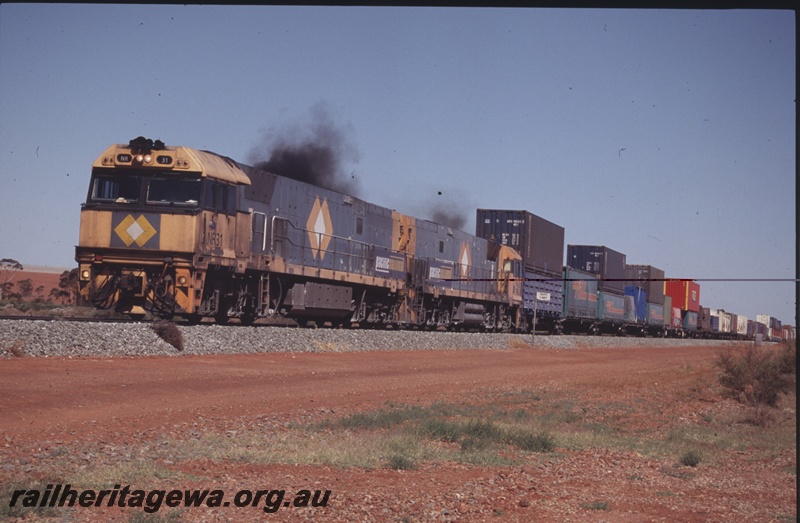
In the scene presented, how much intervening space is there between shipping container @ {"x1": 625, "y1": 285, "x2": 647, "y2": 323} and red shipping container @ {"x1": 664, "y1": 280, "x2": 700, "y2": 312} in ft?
21.6

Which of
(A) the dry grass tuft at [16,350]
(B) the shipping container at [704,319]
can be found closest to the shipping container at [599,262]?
(B) the shipping container at [704,319]

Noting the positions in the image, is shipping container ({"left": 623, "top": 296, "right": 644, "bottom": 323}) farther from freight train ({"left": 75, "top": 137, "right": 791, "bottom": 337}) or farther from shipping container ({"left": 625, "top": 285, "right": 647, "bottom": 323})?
freight train ({"left": 75, "top": 137, "right": 791, "bottom": 337})

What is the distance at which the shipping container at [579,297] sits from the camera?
50125 mm

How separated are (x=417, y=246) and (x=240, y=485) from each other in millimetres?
28286

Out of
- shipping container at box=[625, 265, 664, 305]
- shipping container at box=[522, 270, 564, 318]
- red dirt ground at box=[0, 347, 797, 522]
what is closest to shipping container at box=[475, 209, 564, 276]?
shipping container at box=[522, 270, 564, 318]

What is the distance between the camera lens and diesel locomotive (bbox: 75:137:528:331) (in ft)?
68.6

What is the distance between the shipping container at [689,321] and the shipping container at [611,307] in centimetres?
1431

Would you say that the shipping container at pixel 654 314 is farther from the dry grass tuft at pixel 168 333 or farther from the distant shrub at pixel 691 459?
the distant shrub at pixel 691 459

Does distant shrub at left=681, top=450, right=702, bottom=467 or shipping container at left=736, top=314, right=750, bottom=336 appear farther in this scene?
shipping container at left=736, top=314, right=750, bottom=336

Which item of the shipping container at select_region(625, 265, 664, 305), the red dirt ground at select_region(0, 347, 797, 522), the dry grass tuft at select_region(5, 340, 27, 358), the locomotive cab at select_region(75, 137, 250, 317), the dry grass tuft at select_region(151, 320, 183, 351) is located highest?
the shipping container at select_region(625, 265, 664, 305)

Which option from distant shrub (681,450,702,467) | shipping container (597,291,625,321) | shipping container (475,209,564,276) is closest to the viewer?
distant shrub (681,450,702,467)

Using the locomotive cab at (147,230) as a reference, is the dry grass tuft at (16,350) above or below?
below

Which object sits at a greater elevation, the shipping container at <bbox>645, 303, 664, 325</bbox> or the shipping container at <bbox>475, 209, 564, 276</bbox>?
the shipping container at <bbox>475, 209, 564, 276</bbox>

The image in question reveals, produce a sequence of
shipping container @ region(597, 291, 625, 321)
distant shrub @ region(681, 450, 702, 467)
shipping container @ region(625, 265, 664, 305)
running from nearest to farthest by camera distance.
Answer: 1. distant shrub @ region(681, 450, 702, 467)
2. shipping container @ region(597, 291, 625, 321)
3. shipping container @ region(625, 265, 664, 305)
